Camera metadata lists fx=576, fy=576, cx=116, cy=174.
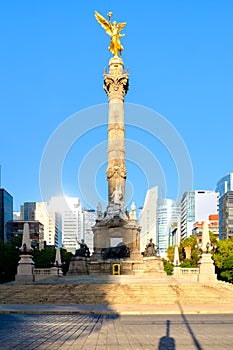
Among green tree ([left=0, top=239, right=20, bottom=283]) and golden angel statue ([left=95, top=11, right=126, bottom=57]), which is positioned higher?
golden angel statue ([left=95, top=11, right=126, bottom=57])

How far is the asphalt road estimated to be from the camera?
16703 millimetres

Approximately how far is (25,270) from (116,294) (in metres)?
15.8

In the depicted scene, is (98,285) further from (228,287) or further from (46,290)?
(228,287)

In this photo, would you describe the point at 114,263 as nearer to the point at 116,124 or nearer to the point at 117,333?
the point at 116,124

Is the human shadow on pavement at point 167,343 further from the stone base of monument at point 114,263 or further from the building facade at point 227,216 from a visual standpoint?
the building facade at point 227,216

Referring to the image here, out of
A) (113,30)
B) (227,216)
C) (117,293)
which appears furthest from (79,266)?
(227,216)

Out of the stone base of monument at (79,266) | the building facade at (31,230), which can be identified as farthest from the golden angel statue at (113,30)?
the building facade at (31,230)

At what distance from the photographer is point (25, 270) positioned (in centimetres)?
5159

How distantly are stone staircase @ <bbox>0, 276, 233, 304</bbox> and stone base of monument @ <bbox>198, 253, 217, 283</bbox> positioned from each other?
7.26 meters

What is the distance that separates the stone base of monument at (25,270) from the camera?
50.5 meters

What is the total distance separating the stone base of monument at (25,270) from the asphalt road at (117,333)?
75.3 ft

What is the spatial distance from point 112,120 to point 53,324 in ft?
134

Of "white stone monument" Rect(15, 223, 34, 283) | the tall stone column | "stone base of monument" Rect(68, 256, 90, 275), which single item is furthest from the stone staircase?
the tall stone column

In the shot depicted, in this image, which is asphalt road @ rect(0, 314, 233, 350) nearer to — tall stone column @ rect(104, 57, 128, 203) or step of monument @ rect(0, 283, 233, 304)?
step of monument @ rect(0, 283, 233, 304)
